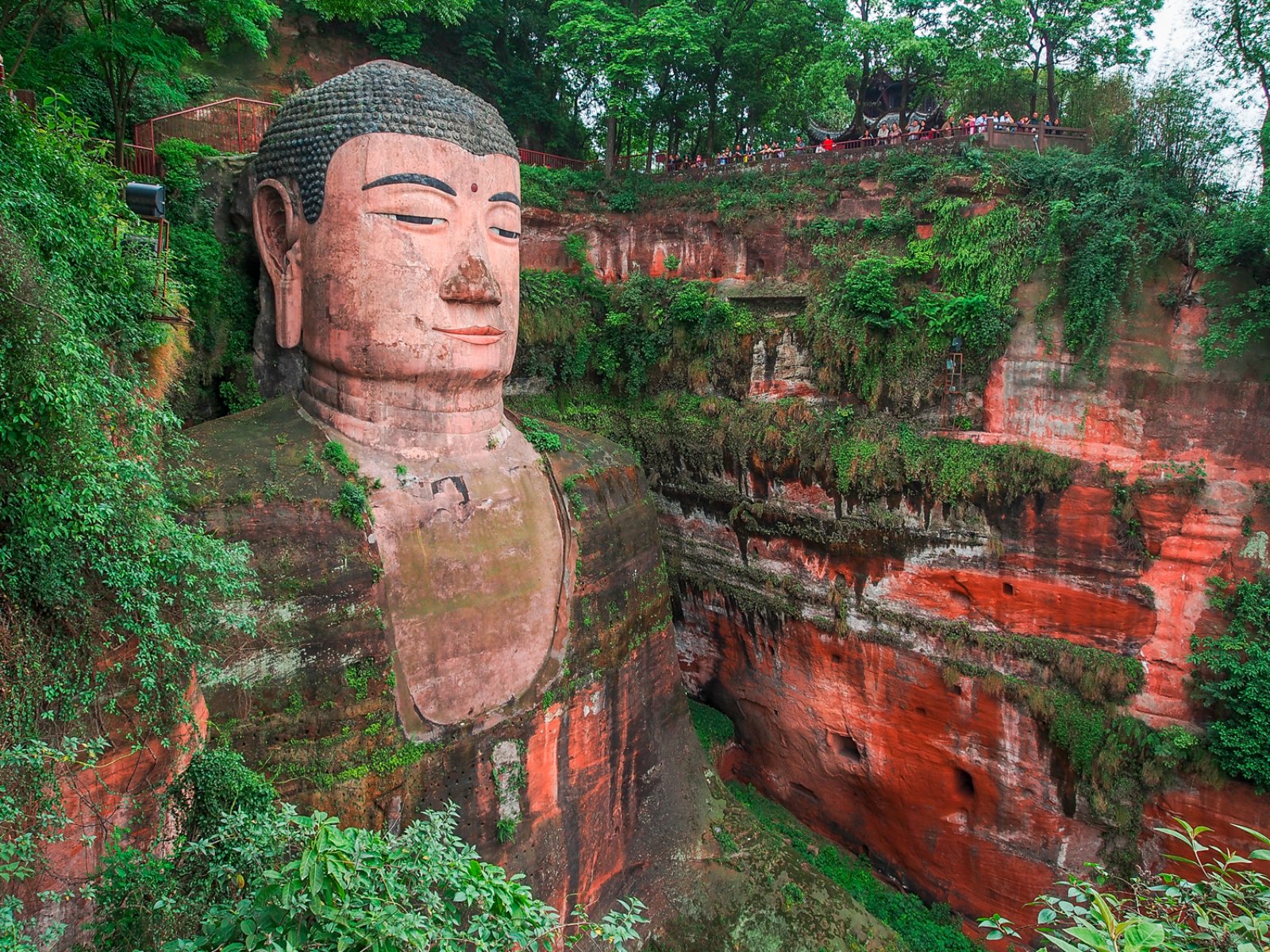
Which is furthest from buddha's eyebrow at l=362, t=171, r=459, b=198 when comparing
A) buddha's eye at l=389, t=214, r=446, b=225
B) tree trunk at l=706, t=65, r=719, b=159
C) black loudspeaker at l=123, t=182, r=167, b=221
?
tree trunk at l=706, t=65, r=719, b=159

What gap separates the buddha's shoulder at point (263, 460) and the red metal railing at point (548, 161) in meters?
9.23

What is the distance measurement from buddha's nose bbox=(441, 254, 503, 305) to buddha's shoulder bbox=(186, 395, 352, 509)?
1961 millimetres

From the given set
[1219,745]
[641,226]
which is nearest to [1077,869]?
[1219,745]

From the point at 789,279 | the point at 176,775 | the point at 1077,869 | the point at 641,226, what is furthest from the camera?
the point at 641,226

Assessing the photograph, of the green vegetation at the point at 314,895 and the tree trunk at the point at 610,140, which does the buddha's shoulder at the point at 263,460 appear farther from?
the tree trunk at the point at 610,140

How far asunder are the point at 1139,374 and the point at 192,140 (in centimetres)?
1278

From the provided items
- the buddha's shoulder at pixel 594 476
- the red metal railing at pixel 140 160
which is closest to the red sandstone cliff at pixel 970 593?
the buddha's shoulder at pixel 594 476

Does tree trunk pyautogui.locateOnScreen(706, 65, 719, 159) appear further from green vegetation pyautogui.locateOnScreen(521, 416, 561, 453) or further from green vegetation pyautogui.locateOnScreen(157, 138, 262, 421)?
green vegetation pyautogui.locateOnScreen(157, 138, 262, 421)

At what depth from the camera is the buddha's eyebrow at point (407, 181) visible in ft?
25.9

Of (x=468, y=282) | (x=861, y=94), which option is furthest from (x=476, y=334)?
(x=861, y=94)

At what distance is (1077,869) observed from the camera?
11.6 metres

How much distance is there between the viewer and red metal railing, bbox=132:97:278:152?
381 inches

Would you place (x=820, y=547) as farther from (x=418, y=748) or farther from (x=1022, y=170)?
(x=418, y=748)

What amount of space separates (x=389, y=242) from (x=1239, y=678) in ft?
38.1
